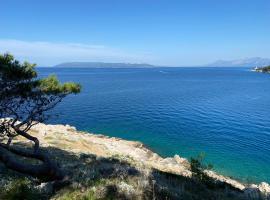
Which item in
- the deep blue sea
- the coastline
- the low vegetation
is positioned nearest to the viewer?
the low vegetation

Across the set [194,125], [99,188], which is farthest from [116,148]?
[99,188]

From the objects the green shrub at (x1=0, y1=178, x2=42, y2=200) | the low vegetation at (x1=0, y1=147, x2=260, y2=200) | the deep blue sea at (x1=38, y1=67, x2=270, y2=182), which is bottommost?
the deep blue sea at (x1=38, y1=67, x2=270, y2=182)

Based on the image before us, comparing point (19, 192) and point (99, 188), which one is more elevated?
point (19, 192)

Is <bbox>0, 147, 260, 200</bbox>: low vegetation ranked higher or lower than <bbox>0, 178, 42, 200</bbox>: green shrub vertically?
lower

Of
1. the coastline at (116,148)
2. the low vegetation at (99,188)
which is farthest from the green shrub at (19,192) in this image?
the coastline at (116,148)

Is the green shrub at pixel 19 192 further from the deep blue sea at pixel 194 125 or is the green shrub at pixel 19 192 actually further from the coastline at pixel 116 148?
the coastline at pixel 116 148

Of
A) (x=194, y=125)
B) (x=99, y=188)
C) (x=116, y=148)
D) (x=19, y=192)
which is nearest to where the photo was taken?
(x=19, y=192)

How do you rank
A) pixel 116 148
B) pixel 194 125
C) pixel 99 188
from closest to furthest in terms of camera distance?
pixel 99 188, pixel 116 148, pixel 194 125

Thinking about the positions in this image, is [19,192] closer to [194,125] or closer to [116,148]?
[116,148]

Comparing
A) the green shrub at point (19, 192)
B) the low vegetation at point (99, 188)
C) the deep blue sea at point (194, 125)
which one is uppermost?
the green shrub at point (19, 192)

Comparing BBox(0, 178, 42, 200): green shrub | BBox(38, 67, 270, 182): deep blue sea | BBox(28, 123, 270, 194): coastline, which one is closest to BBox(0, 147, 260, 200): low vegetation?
BBox(0, 178, 42, 200): green shrub

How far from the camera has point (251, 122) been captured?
2977 inches

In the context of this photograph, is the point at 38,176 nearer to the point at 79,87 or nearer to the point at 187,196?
the point at 187,196

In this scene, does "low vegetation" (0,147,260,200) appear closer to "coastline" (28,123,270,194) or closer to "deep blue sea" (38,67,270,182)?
"deep blue sea" (38,67,270,182)
